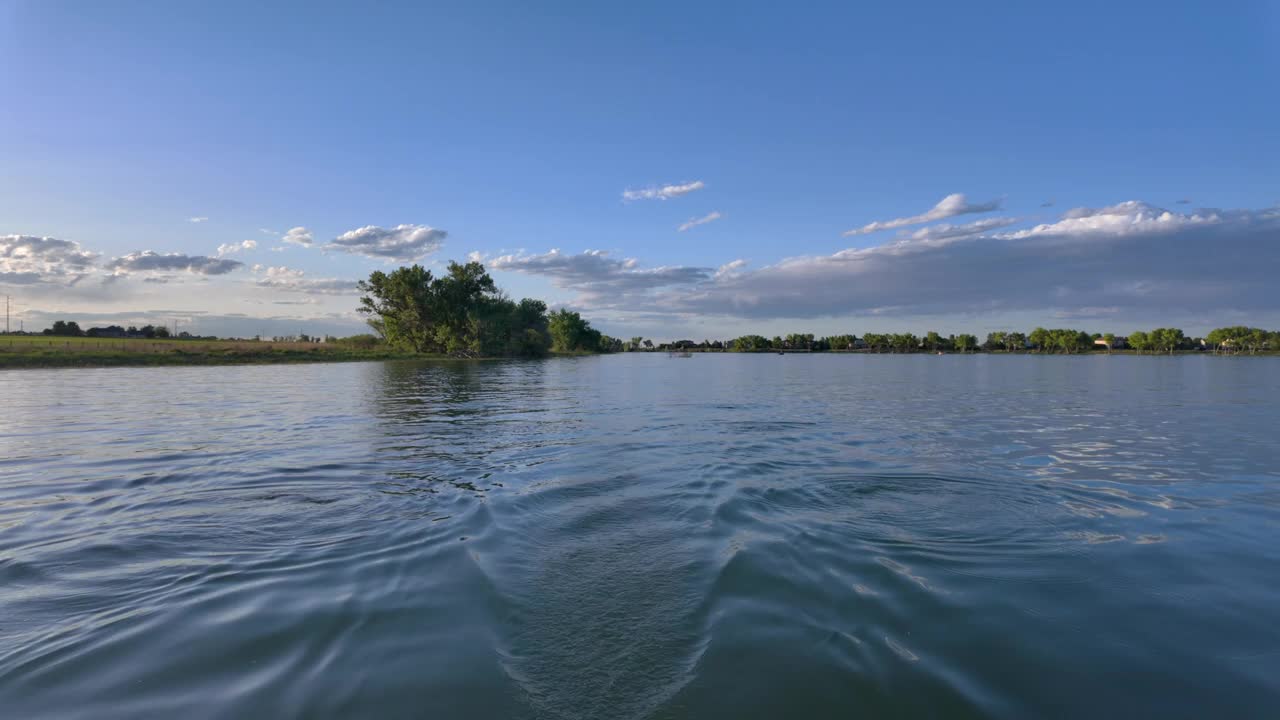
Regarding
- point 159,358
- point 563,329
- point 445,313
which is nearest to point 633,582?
point 159,358

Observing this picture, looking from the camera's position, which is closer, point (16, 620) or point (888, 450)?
point (16, 620)

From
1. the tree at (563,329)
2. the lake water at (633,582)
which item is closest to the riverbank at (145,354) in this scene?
the lake water at (633,582)

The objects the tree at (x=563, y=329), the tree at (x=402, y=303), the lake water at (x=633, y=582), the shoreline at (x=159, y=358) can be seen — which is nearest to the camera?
the lake water at (x=633, y=582)

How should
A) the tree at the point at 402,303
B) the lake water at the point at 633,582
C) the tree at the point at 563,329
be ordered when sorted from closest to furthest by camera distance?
the lake water at the point at 633,582 < the tree at the point at 402,303 < the tree at the point at 563,329

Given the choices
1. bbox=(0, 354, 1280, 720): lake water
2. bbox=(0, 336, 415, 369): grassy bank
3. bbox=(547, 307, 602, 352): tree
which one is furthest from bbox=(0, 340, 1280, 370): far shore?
bbox=(547, 307, 602, 352): tree

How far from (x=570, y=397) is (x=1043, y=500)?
25.3 meters

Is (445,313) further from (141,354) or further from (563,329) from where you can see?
(563,329)

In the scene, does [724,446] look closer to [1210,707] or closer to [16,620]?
[1210,707]

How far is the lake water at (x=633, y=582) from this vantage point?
168 inches

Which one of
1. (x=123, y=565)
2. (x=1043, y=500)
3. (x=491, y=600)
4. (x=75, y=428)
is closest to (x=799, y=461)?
(x=1043, y=500)

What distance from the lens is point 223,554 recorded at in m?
7.08

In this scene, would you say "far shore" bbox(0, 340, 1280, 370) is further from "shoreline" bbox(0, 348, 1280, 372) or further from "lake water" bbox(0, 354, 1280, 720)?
"lake water" bbox(0, 354, 1280, 720)

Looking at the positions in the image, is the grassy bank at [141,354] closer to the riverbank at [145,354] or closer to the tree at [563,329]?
the riverbank at [145,354]

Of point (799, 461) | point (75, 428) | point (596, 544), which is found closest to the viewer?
point (596, 544)
